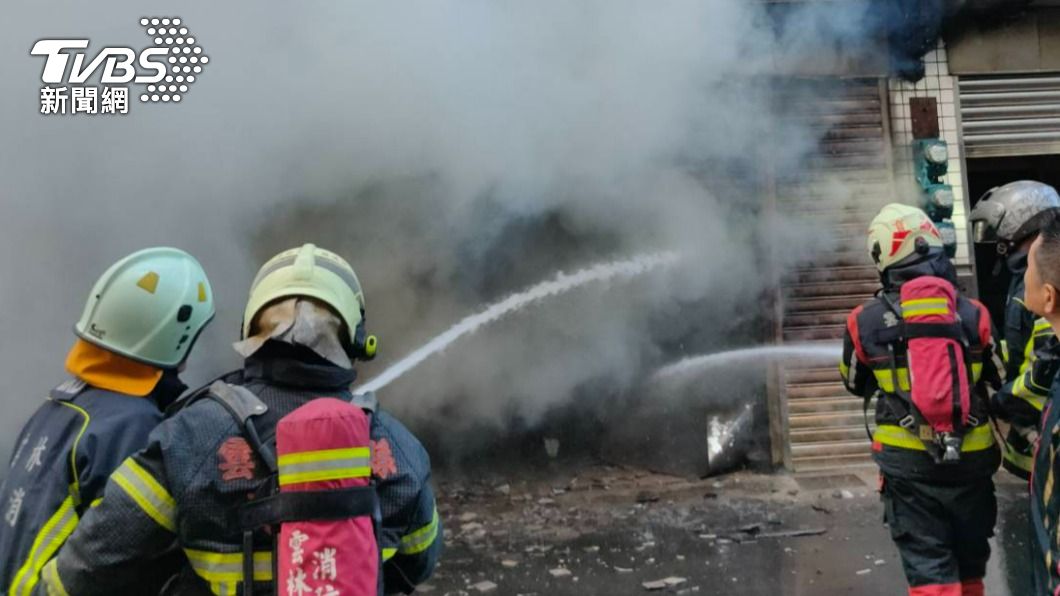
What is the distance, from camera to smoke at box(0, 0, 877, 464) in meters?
5.07

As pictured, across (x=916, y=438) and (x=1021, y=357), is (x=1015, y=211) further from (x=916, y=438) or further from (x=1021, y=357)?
(x=916, y=438)

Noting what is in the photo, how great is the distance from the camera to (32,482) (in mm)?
1660

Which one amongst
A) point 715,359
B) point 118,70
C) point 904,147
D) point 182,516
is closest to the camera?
point 182,516

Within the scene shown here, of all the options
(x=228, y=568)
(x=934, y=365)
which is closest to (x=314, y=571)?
(x=228, y=568)

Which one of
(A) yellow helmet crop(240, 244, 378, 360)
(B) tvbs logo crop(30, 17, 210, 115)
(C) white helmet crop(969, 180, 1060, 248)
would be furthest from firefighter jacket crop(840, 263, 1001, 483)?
(B) tvbs logo crop(30, 17, 210, 115)

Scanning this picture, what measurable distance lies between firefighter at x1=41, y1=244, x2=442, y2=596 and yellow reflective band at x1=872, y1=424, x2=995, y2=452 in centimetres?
221

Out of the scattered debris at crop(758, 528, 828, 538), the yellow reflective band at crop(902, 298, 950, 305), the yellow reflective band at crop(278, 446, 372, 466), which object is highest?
the yellow reflective band at crop(902, 298, 950, 305)

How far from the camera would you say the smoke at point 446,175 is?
5.07 metres

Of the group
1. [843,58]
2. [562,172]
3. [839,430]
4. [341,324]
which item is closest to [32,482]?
[341,324]

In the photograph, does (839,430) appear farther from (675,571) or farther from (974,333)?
(974,333)

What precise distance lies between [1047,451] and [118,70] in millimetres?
5635

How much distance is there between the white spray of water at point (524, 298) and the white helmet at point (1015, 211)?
3044 millimetres

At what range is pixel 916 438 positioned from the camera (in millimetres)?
3027

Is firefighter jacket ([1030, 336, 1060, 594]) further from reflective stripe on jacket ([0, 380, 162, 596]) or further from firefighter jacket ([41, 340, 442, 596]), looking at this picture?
reflective stripe on jacket ([0, 380, 162, 596])
